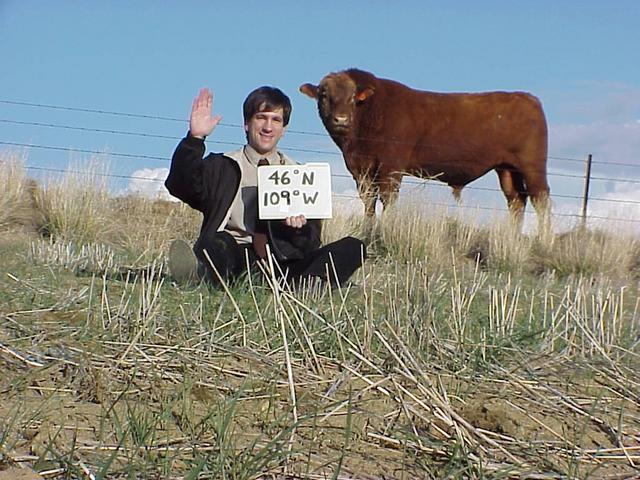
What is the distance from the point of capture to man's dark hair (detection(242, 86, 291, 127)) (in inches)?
194

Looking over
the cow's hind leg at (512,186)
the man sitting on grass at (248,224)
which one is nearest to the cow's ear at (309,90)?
the cow's hind leg at (512,186)

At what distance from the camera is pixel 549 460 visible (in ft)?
7.91

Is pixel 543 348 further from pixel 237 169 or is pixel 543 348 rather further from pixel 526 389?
pixel 237 169

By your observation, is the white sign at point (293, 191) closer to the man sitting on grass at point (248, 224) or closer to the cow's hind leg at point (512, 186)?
the man sitting on grass at point (248, 224)

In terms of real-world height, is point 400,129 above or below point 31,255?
above

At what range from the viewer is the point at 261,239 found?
16.2ft

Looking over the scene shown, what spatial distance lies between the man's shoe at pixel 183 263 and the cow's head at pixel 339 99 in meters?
6.78

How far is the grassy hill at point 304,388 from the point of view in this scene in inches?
88.4

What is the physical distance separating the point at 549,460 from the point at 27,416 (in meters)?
1.32

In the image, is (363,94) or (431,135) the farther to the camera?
(431,135)

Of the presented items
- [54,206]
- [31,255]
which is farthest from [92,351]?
[54,206]

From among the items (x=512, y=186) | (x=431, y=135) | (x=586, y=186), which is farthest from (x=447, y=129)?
(x=586, y=186)

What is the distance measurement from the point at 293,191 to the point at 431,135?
7.53m

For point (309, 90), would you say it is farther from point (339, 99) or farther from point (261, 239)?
point (261, 239)
